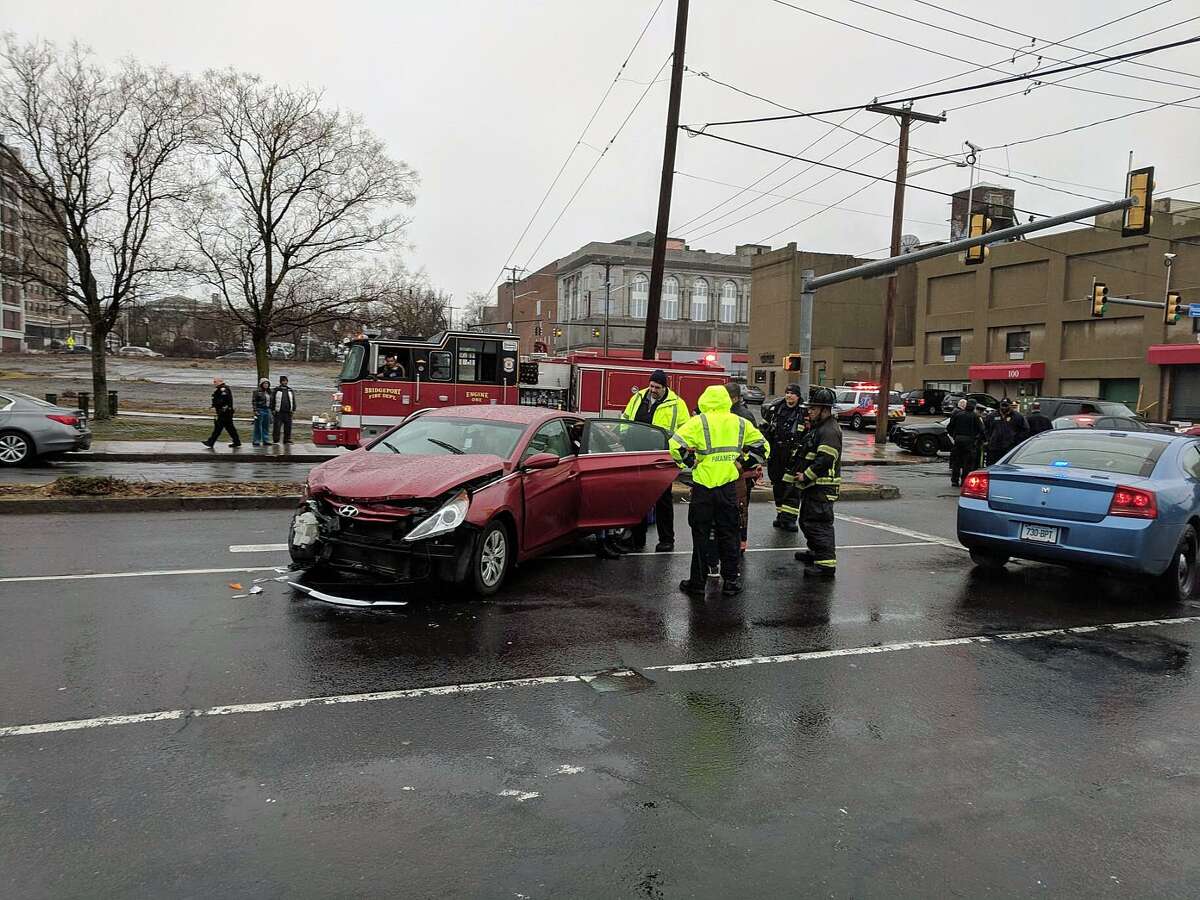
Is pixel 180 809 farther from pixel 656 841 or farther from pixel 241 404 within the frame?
pixel 241 404

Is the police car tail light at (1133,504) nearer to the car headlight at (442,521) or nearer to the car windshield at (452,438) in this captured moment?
the car windshield at (452,438)

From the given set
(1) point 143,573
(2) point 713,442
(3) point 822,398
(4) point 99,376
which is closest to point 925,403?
(4) point 99,376

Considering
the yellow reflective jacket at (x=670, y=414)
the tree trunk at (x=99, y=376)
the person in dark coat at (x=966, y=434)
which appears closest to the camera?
the yellow reflective jacket at (x=670, y=414)

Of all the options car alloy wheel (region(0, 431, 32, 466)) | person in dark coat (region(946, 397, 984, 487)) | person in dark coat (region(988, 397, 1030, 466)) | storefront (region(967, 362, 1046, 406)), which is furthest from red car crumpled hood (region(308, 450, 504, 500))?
storefront (region(967, 362, 1046, 406))

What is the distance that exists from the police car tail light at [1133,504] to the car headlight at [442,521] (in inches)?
220

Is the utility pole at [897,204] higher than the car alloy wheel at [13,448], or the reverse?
the utility pole at [897,204]

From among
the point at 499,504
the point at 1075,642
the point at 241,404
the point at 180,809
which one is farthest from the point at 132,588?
the point at 241,404

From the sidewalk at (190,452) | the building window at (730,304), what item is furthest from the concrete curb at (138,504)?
the building window at (730,304)

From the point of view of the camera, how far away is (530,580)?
765cm

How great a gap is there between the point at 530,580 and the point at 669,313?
277 feet

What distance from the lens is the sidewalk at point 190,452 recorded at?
16938 millimetres

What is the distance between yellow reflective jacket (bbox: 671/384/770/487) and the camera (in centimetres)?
726

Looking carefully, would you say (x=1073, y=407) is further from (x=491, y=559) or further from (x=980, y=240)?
(x=491, y=559)

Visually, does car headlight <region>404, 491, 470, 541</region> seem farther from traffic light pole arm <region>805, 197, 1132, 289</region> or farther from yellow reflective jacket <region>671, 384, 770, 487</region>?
traffic light pole arm <region>805, 197, 1132, 289</region>
